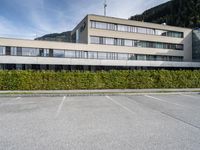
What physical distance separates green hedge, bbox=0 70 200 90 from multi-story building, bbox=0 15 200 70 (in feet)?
34.5

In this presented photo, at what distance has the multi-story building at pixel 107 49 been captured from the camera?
27.2 m

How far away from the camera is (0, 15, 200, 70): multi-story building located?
89.1 feet

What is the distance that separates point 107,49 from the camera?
113 ft

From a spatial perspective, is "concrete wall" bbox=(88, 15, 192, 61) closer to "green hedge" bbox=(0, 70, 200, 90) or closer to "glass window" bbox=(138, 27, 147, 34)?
"glass window" bbox=(138, 27, 147, 34)

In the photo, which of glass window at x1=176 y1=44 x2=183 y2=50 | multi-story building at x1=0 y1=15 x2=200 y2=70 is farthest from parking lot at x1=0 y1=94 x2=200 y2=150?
glass window at x1=176 y1=44 x2=183 y2=50

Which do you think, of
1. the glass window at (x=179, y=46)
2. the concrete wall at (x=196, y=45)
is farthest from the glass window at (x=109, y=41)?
the concrete wall at (x=196, y=45)

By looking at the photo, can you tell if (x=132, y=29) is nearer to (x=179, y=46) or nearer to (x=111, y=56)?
(x=111, y=56)

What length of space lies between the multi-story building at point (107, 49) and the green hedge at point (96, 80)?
10.5 meters

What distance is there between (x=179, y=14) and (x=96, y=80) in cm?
6499

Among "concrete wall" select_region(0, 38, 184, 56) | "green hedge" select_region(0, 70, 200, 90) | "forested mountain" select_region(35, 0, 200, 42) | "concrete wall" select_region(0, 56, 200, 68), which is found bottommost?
"green hedge" select_region(0, 70, 200, 90)

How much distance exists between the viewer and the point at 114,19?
3534 cm

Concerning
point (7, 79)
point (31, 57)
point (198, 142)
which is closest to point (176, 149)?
point (198, 142)

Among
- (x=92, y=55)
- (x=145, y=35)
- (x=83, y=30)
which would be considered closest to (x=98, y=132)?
(x=92, y=55)

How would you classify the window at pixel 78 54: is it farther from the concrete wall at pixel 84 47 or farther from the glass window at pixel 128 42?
the glass window at pixel 128 42
